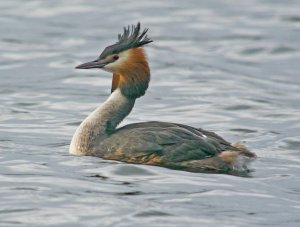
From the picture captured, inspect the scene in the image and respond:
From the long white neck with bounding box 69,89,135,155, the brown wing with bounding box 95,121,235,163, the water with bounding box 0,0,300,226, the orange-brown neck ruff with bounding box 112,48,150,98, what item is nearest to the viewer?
the water with bounding box 0,0,300,226

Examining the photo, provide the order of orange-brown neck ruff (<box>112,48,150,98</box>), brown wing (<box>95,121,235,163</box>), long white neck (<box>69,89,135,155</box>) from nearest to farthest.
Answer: brown wing (<box>95,121,235,163</box>)
long white neck (<box>69,89,135,155</box>)
orange-brown neck ruff (<box>112,48,150,98</box>)

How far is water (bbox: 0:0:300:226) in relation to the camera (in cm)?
1127

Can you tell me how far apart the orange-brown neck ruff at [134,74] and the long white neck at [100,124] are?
0.37 ft

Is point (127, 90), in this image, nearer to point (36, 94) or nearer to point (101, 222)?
point (101, 222)

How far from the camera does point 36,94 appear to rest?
1889 cm

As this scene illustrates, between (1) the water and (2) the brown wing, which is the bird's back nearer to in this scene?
(2) the brown wing

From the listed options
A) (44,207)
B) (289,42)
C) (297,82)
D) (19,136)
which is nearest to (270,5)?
(289,42)

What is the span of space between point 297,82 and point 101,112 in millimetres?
7955

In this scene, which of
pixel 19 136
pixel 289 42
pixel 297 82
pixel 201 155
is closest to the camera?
pixel 201 155

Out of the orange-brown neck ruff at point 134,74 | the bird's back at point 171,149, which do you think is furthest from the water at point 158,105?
the orange-brown neck ruff at point 134,74

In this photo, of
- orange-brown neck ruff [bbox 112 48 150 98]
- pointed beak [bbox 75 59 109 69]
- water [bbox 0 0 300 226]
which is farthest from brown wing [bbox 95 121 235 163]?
pointed beak [bbox 75 59 109 69]

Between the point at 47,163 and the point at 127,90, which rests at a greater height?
the point at 127,90

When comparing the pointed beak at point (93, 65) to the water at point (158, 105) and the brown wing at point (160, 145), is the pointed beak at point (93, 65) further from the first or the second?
the water at point (158, 105)

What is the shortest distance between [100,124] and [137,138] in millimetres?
677
